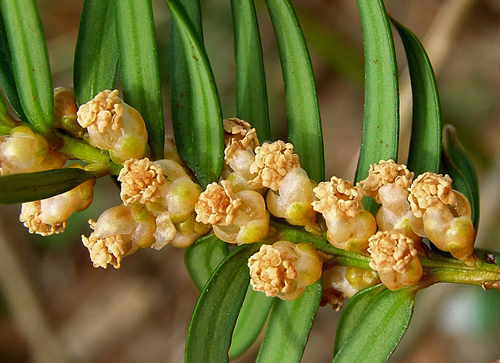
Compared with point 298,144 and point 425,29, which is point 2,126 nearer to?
point 298,144

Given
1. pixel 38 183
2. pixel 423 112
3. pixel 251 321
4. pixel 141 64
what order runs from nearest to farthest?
pixel 38 183, pixel 141 64, pixel 423 112, pixel 251 321

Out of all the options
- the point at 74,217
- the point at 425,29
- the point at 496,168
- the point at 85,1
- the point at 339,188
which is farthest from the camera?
the point at 425,29

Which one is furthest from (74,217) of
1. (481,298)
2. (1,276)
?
(481,298)

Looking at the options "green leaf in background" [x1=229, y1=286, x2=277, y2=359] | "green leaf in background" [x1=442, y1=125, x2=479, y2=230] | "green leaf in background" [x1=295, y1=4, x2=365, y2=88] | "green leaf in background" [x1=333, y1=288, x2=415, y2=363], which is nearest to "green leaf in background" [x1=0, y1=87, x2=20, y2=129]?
"green leaf in background" [x1=229, y1=286, x2=277, y2=359]

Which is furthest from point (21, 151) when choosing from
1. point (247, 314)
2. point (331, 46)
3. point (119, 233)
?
point (331, 46)

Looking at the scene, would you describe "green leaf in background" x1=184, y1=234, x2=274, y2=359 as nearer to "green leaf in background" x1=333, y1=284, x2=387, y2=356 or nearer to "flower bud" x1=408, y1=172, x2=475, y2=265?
"green leaf in background" x1=333, y1=284, x2=387, y2=356

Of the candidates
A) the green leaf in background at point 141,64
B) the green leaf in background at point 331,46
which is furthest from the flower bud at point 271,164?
the green leaf in background at point 331,46

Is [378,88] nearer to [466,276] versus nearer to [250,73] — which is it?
[250,73]
